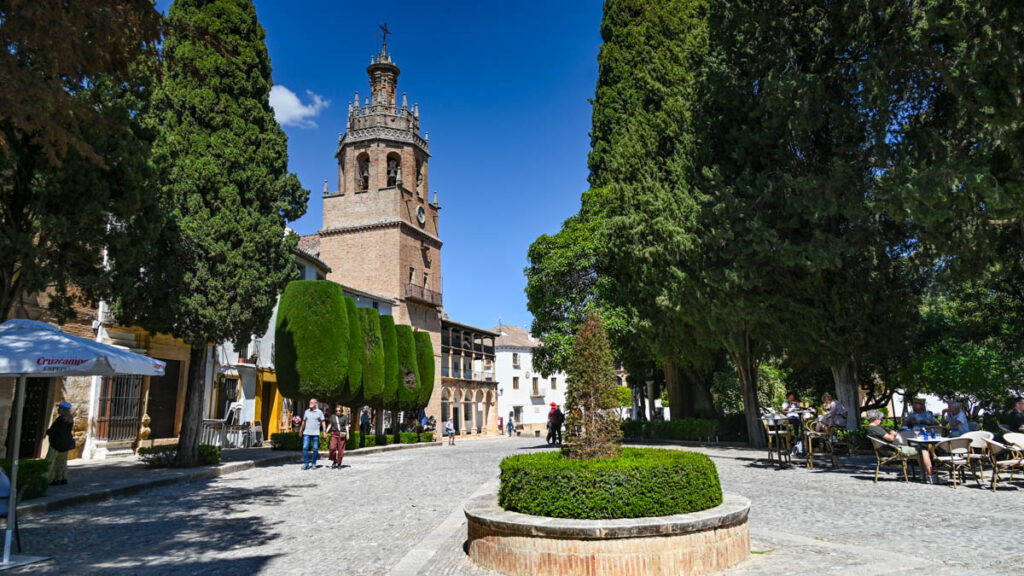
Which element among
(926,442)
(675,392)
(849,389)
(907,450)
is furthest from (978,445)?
(675,392)

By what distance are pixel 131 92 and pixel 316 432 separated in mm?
8384

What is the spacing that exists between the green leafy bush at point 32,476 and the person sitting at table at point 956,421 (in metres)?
14.8

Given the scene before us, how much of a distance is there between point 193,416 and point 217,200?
5030 mm

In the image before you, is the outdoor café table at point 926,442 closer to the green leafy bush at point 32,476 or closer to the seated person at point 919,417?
the seated person at point 919,417

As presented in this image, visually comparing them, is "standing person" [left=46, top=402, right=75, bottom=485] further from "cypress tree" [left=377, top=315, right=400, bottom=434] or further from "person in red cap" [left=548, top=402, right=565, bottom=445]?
"person in red cap" [left=548, top=402, right=565, bottom=445]

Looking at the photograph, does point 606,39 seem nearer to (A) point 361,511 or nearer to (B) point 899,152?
(B) point 899,152

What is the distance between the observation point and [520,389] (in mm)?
69125

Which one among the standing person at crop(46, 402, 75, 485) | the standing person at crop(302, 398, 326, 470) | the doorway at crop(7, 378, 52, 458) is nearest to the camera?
the standing person at crop(46, 402, 75, 485)

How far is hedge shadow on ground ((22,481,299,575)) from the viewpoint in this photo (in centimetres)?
583

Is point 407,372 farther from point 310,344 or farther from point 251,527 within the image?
point 251,527

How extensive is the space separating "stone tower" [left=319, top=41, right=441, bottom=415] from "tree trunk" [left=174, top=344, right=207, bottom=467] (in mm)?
29191

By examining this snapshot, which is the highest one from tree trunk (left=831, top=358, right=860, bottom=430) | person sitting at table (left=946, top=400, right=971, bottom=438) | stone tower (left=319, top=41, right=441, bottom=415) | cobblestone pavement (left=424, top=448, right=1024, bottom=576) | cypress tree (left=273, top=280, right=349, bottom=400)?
stone tower (left=319, top=41, right=441, bottom=415)

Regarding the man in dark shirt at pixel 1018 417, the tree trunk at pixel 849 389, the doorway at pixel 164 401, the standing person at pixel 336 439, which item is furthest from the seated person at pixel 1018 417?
the doorway at pixel 164 401

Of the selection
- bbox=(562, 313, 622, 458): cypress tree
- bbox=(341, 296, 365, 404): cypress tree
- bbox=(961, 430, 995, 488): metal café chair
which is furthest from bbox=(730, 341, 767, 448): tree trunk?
bbox=(562, 313, 622, 458): cypress tree
